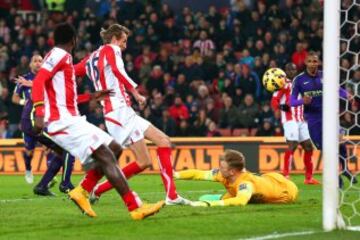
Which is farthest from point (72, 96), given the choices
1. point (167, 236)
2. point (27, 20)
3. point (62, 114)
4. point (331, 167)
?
→ point (27, 20)

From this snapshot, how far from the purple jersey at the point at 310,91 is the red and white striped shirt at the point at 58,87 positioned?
515cm

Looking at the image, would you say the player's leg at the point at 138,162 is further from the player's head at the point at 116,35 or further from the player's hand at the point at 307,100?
the player's hand at the point at 307,100

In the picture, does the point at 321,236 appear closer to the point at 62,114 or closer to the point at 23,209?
the point at 62,114

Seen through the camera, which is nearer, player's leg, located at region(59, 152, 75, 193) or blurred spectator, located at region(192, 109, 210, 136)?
player's leg, located at region(59, 152, 75, 193)

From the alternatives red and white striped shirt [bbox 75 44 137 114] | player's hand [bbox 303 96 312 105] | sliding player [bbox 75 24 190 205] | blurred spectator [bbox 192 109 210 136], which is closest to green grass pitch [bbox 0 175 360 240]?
sliding player [bbox 75 24 190 205]

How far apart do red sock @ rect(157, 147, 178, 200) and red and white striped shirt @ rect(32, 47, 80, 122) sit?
73.8 inches

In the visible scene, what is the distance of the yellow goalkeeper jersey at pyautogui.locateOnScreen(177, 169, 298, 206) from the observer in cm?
1112

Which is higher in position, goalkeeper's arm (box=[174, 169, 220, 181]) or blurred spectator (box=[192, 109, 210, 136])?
goalkeeper's arm (box=[174, 169, 220, 181])

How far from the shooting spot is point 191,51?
82.4 ft

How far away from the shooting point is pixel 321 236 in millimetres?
8602

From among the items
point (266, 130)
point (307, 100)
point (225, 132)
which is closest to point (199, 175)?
point (307, 100)

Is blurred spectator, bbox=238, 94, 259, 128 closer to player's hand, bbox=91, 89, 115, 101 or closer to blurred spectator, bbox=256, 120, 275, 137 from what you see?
blurred spectator, bbox=256, 120, 275, 137

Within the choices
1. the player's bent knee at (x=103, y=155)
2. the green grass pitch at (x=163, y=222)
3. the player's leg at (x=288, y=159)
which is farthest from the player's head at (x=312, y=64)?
the player's bent knee at (x=103, y=155)

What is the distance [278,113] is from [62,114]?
41.6 feet
